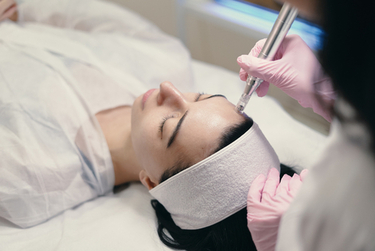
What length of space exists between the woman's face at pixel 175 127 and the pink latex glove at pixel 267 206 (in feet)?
0.57

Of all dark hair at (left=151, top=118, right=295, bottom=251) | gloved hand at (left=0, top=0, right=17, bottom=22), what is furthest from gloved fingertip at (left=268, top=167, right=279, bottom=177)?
gloved hand at (left=0, top=0, right=17, bottom=22)

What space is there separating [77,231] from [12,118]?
44 cm

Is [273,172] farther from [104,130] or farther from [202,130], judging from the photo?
[104,130]

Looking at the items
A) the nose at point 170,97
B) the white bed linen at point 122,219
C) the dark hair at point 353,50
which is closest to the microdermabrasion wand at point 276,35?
the nose at point 170,97

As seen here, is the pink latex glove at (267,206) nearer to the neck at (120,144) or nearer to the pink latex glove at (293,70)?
the pink latex glove at (293,70)

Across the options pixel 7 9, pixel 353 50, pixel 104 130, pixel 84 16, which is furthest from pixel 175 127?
pixel 7 9

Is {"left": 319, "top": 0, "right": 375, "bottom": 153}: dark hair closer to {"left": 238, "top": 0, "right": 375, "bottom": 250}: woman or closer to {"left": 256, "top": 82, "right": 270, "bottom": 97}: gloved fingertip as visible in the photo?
{"left": 238, "top": 0, "right": 375, "bottom": 250}: woman

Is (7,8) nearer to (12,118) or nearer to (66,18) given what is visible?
(66,18)

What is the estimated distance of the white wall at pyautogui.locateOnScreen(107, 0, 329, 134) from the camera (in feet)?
4.62

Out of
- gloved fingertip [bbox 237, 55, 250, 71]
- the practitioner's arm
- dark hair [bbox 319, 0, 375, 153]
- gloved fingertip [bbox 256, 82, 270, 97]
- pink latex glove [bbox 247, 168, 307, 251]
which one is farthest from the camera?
the practitioner's arm

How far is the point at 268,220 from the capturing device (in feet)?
2.16

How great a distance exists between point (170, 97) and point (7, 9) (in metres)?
1.10

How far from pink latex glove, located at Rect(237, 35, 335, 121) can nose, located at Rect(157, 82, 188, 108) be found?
0.72 ft

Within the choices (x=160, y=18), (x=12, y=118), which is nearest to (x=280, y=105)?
(x=12, y=118)
